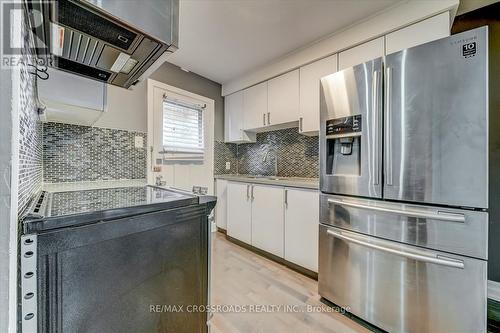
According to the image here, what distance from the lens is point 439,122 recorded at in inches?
Answer: 47.1

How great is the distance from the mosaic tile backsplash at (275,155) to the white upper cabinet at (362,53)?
0.90 meters

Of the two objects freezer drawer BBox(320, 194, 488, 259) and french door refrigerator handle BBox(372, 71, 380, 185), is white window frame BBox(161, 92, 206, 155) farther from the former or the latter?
french door refrigerator handle BBox(372, 71, 380, 185)

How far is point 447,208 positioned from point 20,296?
1.78 m

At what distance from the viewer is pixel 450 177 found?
116 cm

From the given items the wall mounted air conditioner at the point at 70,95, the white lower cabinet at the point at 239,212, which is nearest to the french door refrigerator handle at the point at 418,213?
the white lower cabinet at the point at 239,212

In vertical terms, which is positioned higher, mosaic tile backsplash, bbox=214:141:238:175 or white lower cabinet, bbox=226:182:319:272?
mosaic tile backsplash, bbox=214:141:238:175

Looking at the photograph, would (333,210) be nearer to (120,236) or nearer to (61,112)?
(120,236)

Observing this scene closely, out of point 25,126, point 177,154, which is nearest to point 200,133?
point 177,154

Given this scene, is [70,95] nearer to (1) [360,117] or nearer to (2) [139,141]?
(2) [139,141]

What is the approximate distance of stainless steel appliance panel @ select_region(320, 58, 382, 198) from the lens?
1.40 metres

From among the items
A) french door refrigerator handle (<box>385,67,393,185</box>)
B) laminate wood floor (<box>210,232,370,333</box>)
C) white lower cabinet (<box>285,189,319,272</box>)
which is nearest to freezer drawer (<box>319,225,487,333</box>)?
laminate wood floor (<box>210,232,370,333</box>)

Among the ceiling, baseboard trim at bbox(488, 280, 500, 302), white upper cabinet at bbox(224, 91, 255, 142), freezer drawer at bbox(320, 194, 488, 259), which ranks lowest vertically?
baseboard trim at bbox(488, 280, 500, 302)

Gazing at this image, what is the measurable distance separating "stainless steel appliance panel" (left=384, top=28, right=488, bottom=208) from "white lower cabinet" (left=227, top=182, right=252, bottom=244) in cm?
169

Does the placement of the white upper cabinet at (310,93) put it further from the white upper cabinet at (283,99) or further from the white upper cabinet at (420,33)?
the white upper cabinet at (420,33)
